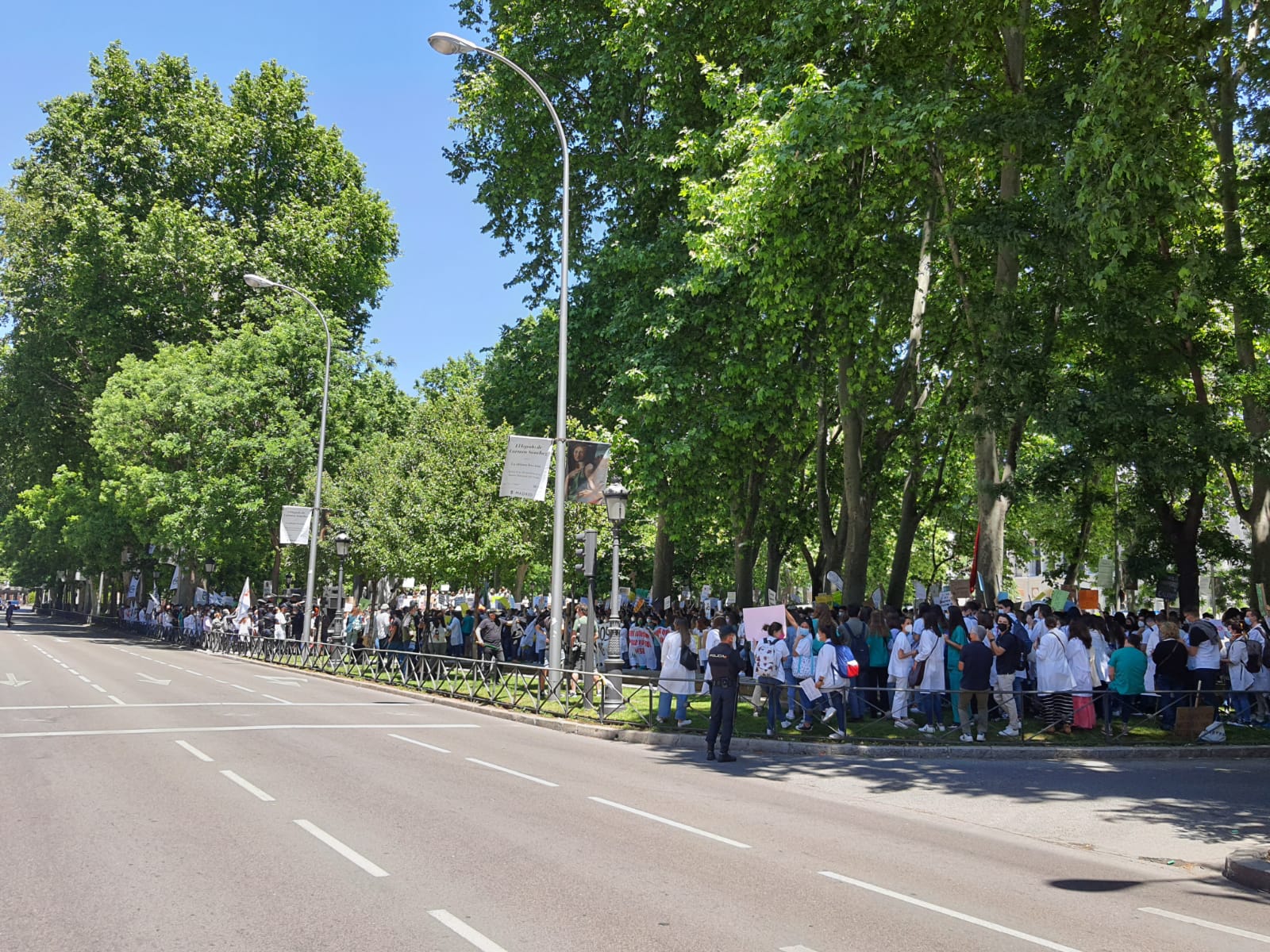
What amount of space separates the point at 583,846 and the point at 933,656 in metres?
9.62

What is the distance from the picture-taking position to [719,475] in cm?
2695

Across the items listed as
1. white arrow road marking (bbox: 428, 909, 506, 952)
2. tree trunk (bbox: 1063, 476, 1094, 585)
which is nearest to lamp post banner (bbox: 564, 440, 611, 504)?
white arrow road marking (bbox: 428, 909, 506, 952)

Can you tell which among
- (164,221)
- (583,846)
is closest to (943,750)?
(583,846)

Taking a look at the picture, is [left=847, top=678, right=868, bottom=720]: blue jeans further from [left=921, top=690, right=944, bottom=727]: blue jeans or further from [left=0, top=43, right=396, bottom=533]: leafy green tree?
[left=0, top=43, right=396, bottom=533]: leafy green tree

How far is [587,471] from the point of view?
19.7 meters

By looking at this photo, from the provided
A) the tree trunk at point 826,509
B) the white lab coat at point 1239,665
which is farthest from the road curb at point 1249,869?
A: the tree trunk at point 826,509

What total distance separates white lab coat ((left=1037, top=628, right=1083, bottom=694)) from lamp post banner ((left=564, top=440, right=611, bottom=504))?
26.8 feet

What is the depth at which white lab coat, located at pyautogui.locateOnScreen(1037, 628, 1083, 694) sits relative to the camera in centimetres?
1683

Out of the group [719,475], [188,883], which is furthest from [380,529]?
[188,883]

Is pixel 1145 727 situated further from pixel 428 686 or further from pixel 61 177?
pixel 61 177

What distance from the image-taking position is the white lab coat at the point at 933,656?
1666 centimetres

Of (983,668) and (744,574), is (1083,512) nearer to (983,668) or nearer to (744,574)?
(744,574)

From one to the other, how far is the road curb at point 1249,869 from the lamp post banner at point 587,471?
1249 centimetres

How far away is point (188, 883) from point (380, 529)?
23827 mm
